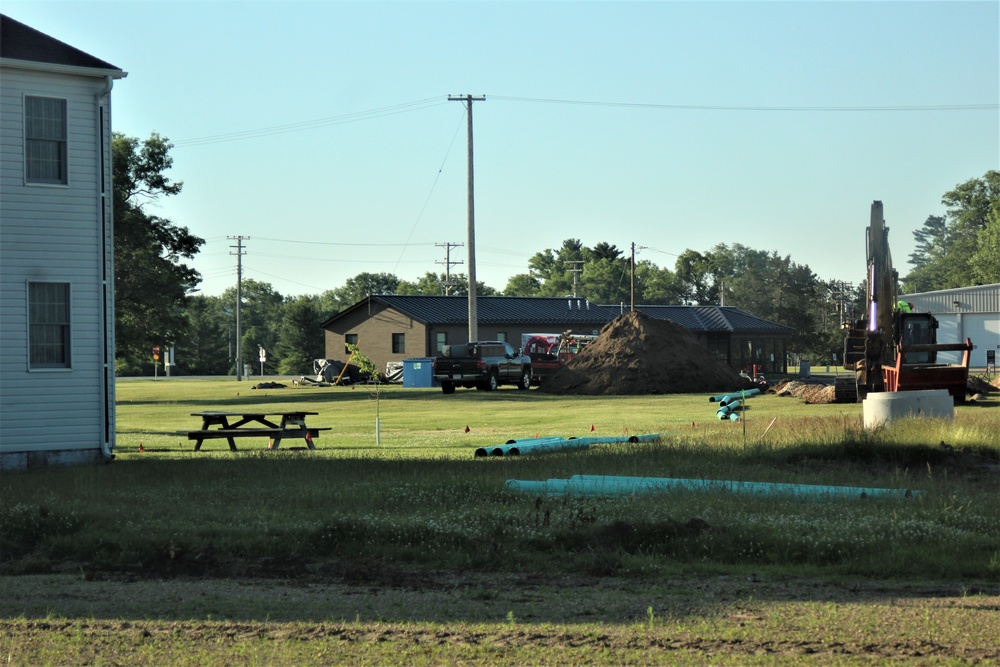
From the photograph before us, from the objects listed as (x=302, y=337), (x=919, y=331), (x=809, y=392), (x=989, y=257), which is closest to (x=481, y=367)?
(x=809, y=392)

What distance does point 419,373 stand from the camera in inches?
2301

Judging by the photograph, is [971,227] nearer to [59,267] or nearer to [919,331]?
[919,331]

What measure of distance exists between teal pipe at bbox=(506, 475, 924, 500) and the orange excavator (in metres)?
12.4

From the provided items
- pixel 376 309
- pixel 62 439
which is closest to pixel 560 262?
pixel 376 309

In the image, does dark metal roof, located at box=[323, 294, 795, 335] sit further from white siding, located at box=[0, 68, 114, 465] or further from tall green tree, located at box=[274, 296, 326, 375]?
white siding, located at box=[0, 68, 114, 465]

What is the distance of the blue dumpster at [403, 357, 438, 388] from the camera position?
5816 cm

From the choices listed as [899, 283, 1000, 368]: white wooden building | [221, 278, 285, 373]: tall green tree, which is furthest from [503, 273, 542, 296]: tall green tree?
[899, 283, 1000, 368]: white wooden building

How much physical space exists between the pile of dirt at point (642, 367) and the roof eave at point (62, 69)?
28.5 m

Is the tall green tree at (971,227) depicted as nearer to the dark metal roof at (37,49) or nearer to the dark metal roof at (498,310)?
the dark metal roof at (498,310)

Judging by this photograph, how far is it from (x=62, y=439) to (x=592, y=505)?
37.4 feet

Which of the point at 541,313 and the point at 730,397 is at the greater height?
the point at 541,313

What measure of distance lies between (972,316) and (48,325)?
230ft

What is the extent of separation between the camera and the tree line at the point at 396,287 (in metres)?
51.2

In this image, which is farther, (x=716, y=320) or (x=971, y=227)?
(x=971, y=227)
